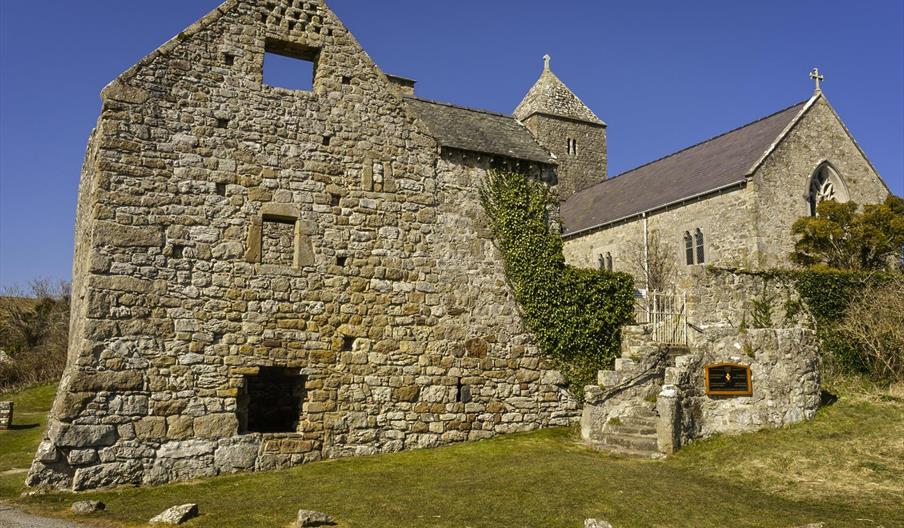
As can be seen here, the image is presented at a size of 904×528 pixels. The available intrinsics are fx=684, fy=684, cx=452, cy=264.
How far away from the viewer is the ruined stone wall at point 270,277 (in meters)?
10.7

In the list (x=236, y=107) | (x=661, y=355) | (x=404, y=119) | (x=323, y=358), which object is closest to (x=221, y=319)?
(x=323, y=358)

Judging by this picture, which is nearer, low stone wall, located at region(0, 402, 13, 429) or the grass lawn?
the grass lawn

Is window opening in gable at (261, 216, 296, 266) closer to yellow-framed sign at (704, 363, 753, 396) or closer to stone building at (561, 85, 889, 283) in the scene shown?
yellow-framed sign at (704, 363, 753, 396)

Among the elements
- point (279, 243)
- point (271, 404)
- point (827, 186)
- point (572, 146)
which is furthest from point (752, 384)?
point (572, 146)

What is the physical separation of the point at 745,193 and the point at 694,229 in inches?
98.7

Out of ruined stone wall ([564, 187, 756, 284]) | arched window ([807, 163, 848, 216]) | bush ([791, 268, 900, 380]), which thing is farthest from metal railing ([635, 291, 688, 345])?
arched window ([807, 163, 848, 216])

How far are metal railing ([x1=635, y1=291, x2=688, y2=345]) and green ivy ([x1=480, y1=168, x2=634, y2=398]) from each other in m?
0.89

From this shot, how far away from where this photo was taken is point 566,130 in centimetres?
4581

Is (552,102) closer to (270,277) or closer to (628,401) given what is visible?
(628,401)

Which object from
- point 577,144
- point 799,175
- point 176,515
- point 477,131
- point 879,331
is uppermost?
point 577,144

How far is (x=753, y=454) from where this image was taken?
10.8 meters

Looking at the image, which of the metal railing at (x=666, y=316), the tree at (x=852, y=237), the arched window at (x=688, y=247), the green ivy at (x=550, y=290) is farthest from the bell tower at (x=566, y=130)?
the green ivy at (x=550, y=290)

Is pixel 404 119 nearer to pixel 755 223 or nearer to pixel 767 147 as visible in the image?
pixel 755 223

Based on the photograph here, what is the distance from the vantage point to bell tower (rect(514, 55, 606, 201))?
148 ft
